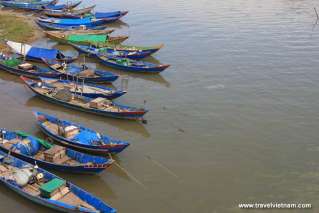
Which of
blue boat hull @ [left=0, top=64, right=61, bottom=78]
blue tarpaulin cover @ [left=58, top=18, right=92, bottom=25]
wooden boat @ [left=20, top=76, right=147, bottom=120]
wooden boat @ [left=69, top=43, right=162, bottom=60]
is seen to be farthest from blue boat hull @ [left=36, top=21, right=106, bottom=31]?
wooden boat @ [left=20, top=76, right=147, bottom=120]

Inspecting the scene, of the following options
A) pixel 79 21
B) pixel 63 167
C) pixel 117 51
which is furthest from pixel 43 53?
pixel 63 167

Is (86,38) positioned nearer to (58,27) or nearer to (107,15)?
(58,27)

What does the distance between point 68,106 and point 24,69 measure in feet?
27.0

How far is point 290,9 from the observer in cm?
6366

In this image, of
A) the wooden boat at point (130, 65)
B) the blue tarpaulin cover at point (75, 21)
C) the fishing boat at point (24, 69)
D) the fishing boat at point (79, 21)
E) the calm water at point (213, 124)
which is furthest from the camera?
the blue tarpaulin cover at point (75, 21)

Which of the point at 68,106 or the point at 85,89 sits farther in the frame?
the point at 85,89

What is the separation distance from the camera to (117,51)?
43.0 metres

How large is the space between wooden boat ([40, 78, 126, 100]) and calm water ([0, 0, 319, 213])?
1.45 meters

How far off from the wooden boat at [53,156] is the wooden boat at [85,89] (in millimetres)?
8161

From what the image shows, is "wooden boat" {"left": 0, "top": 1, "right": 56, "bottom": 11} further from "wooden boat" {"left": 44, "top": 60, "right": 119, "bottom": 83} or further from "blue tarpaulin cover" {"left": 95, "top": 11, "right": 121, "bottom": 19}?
"wooden boat" {"left": 44, "top": 60, "right": 119, "bottom": 83}

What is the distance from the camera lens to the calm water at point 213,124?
22.0 meters

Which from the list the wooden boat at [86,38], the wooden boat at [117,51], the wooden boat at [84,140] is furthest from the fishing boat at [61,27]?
the wooden boat at [84,140]

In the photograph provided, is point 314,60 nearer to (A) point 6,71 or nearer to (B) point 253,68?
(B) point 253,68

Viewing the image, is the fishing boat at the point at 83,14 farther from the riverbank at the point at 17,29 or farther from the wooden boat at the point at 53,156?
the wooden boat at the point at 53,156
